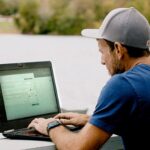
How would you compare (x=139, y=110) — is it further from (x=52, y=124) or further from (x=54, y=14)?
(x=54, y=14)

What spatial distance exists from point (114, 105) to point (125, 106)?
4 centimetres

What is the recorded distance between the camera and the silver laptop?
191cm

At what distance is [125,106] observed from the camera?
1.49 m

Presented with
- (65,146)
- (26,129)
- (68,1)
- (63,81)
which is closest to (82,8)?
(68,1)

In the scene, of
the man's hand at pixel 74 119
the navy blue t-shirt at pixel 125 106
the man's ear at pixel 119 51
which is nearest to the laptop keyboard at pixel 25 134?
the man's hand at pixel 74 119

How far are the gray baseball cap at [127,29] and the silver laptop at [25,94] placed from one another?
46 cm

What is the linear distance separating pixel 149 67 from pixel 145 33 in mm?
153

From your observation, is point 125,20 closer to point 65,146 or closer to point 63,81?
point 65,146

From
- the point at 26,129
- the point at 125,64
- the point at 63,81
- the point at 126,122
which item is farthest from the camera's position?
the point at 63,81

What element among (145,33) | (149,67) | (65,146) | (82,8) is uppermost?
(82,8)

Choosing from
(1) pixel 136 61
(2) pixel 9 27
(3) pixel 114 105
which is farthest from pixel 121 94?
(2) pixel 9 27

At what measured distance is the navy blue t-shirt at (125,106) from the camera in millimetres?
1478

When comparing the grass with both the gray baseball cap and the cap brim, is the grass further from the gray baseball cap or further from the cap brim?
the gray baseball cap

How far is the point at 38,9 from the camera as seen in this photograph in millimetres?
2924
